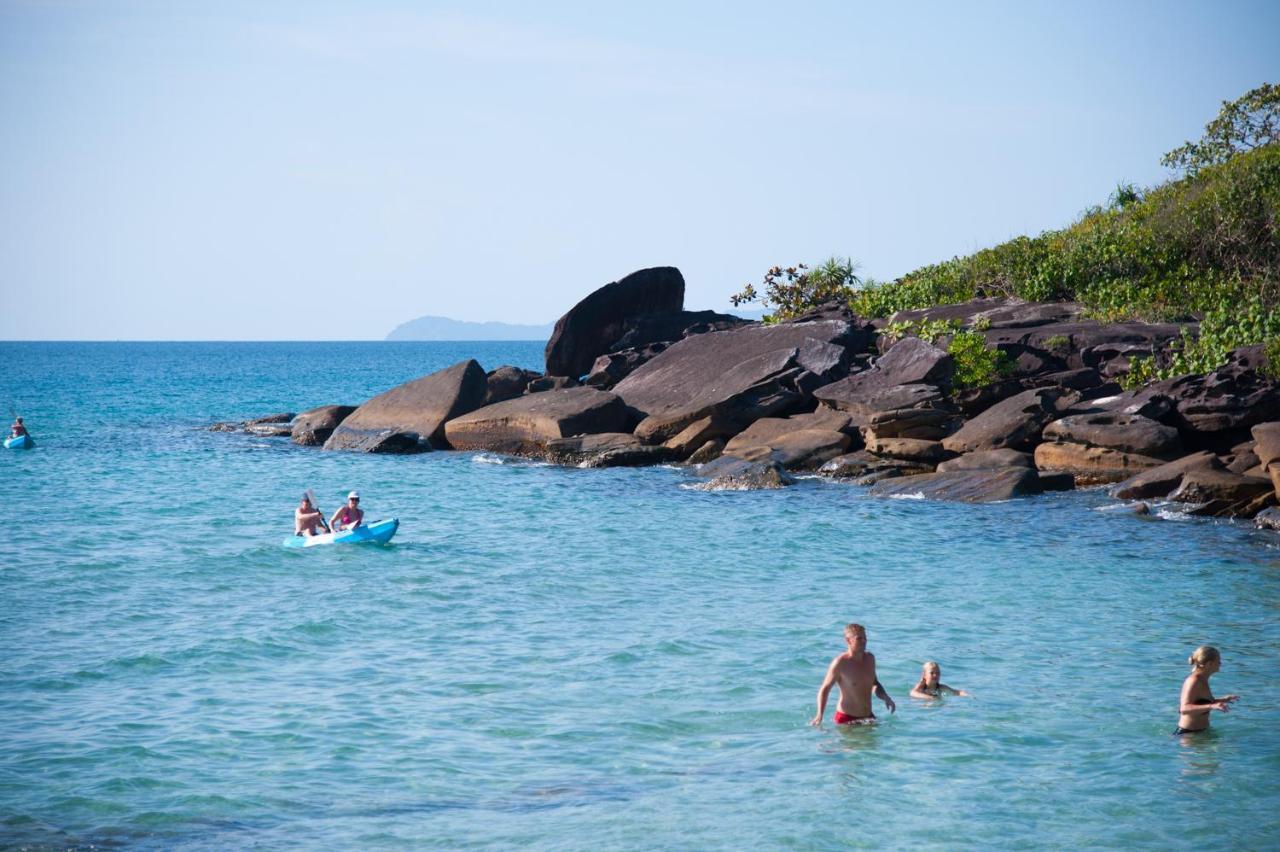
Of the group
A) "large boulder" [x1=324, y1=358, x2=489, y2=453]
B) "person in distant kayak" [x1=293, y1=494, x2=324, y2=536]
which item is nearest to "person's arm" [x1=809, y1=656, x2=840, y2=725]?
"person in distant kayak" [x1=293, y1=494, x2=324, y2=536]

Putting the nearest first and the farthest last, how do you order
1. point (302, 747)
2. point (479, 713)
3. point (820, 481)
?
point (302, 747) < point (479, 713) < point (820, 481)

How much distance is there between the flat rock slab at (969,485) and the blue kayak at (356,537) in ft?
35.3

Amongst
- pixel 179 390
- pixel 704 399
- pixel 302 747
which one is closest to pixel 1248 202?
pixel 704 399

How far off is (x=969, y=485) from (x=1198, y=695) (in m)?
13.9

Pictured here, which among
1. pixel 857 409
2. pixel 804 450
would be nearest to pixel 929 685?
pixel 804 450

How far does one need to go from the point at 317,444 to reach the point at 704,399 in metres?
14.2

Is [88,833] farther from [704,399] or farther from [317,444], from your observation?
[317,444]

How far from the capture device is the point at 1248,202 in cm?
3644

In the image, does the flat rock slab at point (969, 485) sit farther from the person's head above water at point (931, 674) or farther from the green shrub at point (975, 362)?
the person's head above water at point (931, 674)

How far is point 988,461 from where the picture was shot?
2684cm

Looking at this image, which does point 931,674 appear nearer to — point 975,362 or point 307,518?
point 307,518

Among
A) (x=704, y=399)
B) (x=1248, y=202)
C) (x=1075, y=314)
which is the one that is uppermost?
(x=1248, y=202)

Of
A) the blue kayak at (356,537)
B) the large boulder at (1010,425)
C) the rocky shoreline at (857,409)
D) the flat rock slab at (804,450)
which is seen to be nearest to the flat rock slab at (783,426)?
the rocky shoreline at (857,409)

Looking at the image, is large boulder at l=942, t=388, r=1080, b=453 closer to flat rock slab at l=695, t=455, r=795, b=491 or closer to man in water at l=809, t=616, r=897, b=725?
flat rock slab at l=695, t=455, r=795, b=491
